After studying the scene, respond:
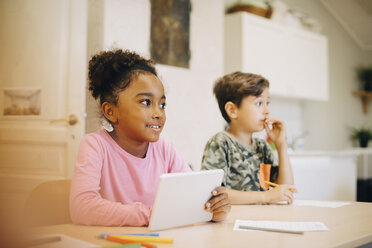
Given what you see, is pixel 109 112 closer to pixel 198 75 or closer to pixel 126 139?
pixel 126 139

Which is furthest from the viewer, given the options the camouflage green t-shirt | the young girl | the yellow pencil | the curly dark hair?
the camouflage green t-shirt

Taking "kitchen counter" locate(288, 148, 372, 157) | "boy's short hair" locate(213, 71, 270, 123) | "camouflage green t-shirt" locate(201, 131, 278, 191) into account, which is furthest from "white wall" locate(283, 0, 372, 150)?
"camouflage green t-shirt" locate(201, 131, 278, 191)

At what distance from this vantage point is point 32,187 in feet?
3.50

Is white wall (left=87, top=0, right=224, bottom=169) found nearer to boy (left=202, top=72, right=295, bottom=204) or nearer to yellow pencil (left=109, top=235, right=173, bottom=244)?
boy (left=202, top=72, right=295, bottom=204)

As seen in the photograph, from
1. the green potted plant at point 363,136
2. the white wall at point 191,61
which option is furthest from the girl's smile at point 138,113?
the green potted plant at point 363,136

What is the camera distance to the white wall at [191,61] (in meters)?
2.19

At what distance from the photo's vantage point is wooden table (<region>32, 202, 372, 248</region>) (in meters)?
0.77

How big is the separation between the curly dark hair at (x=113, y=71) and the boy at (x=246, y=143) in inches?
19.7

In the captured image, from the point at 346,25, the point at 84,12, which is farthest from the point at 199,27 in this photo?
the point at 346,25

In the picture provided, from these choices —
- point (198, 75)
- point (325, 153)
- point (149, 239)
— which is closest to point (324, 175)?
point (325, 153)

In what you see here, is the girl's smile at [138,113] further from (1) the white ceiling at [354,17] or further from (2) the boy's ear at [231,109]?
(1) the white ceiling at [354,17]

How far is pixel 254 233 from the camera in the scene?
840 millimetres

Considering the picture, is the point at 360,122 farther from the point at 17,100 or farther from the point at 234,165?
the point at 17,100

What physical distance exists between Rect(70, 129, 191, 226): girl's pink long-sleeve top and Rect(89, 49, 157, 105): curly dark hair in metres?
0.13
